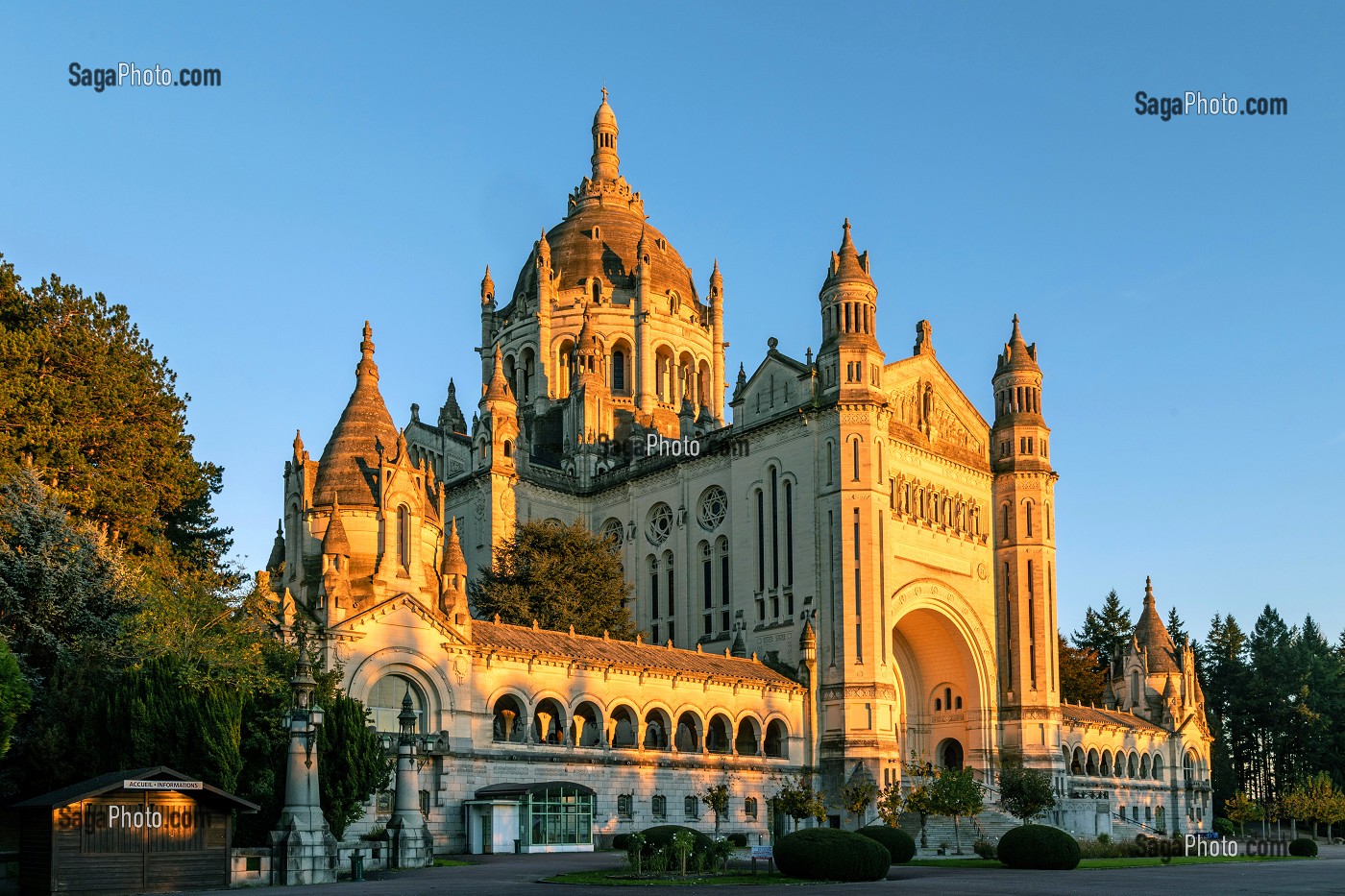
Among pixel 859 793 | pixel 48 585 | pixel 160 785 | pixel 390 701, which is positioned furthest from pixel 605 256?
pixel 160 785

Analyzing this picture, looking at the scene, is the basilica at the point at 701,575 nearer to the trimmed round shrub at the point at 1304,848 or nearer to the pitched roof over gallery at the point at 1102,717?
the pitched roof over gallery at the point at 1102,717

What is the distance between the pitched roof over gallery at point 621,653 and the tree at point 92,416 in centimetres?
1155

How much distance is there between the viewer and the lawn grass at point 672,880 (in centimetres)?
3250

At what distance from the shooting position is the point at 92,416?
1945 inches

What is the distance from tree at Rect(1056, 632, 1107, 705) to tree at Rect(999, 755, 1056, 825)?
3751cm

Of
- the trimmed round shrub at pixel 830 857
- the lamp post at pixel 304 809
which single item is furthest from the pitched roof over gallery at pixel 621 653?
the trimmed round shrub at pixel 830 857

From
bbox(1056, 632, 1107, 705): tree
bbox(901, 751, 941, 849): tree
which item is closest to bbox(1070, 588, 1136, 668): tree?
bbox(1056, 632, 1107, 705): tree

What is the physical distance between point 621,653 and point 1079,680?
5491 cm

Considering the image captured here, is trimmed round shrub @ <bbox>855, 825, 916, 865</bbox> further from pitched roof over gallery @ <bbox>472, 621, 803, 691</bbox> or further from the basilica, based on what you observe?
pitched roof over gallery @ <bbox>472, 621, 803, 691</bbox>

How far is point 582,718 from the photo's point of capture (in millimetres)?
59969

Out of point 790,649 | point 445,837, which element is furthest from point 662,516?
point 445,837

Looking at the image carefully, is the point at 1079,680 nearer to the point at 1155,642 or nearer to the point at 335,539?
the point at 1155,642

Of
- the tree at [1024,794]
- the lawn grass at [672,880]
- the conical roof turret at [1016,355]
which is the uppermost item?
the conical roof turret at [1016,355]

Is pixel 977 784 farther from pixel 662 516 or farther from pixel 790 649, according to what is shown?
pixel 662 516
